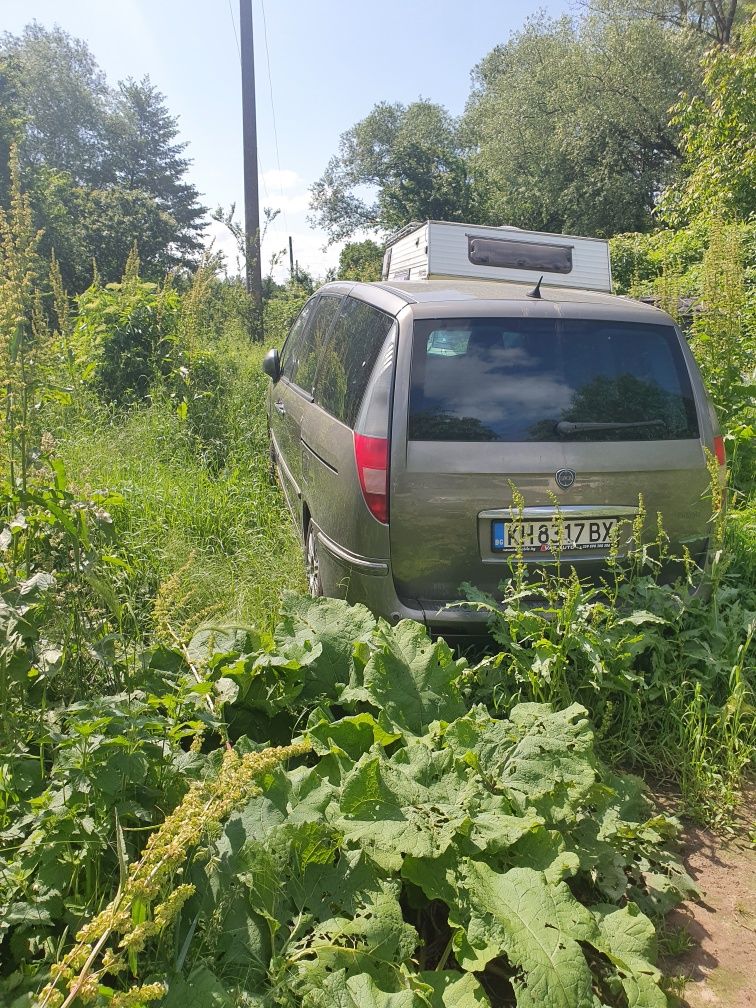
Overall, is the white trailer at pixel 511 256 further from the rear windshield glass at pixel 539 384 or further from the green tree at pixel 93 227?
the green tree at pixel 93 227

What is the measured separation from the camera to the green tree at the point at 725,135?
11758mm

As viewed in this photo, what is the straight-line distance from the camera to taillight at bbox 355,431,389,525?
3075 millimetres

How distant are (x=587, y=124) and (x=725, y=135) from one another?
66.6 ft

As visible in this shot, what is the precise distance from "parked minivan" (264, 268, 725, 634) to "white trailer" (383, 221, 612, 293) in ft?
14.6

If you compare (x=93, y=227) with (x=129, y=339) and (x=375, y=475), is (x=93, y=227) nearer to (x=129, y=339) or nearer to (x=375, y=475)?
Result: (x=129, y=339)

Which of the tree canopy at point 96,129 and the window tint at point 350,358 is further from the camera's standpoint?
the tree canopy at point 96,129

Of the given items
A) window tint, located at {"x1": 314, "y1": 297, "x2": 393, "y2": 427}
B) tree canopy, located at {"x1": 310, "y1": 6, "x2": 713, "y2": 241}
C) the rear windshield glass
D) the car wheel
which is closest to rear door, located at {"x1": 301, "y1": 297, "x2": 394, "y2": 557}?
window tint, located at {"x1": 314, "y1": 297, "x2": 393, "y2": 427}

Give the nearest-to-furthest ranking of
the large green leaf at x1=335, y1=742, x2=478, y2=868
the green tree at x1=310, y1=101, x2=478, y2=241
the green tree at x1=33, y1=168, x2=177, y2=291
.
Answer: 1. the large green leaf at x1=335, y1=742, x2=478, y2=868
2. the green tree at x1=33, y1=168, x2=177, y2=291
3. the green tree at x1=310, y1=101, x2=478, y2=241

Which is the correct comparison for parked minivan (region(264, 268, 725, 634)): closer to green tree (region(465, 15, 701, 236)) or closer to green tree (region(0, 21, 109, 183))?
green tree (region(465, 15, 701, 236))

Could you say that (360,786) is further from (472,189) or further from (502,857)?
(472,189)

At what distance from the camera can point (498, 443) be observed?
3150 mm

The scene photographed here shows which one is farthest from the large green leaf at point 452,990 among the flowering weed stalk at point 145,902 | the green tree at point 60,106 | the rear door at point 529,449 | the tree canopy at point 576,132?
the green tree at point 60,106

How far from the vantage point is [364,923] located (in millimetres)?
1740

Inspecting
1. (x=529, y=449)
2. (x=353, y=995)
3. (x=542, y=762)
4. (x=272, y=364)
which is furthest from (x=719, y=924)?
(x=272, y=364)
